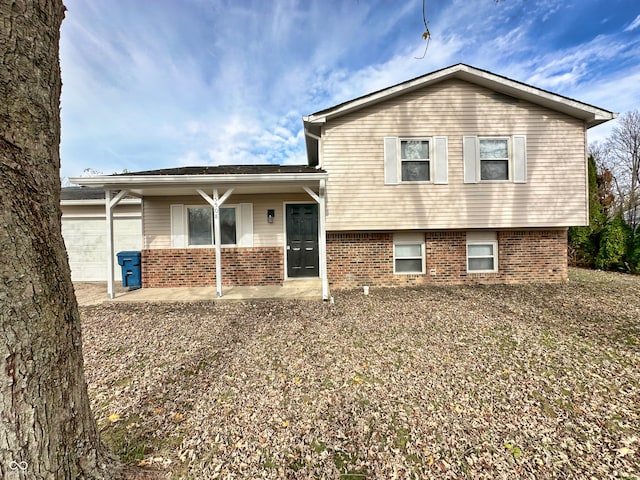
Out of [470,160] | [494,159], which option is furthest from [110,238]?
[494,159]

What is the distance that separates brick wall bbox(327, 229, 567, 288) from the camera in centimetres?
743

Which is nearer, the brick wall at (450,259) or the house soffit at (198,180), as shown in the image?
the house soffit at (198,180)

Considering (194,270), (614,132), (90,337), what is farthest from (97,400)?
(614,132)

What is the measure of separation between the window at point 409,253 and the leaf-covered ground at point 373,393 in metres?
2.37

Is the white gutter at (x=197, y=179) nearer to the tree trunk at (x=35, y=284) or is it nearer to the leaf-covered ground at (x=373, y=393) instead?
the leaf-covered ground at (x=373, y=393)

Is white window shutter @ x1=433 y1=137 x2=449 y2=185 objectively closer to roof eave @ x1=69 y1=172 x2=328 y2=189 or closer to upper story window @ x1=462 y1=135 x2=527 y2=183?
upper story window @ x1=462 y1=135 x2=527 y2=183

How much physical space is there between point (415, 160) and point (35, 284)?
24.5 feet

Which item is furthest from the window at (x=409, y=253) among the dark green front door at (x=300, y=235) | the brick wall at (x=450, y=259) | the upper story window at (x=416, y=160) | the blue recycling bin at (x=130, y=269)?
the blue recycling bin at (x=130, y=269)

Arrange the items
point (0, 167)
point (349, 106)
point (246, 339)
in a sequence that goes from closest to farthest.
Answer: point (0, 167), point (246, 339), point (349, 106)

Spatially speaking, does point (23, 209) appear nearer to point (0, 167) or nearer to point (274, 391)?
point (0, 167)

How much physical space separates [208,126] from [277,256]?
11.7 metres

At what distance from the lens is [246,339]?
422cm

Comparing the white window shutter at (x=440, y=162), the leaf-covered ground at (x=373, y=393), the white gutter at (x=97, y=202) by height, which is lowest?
the leaf-covered ground at (x=373, y=393)

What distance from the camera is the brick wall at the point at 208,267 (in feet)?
25.4
